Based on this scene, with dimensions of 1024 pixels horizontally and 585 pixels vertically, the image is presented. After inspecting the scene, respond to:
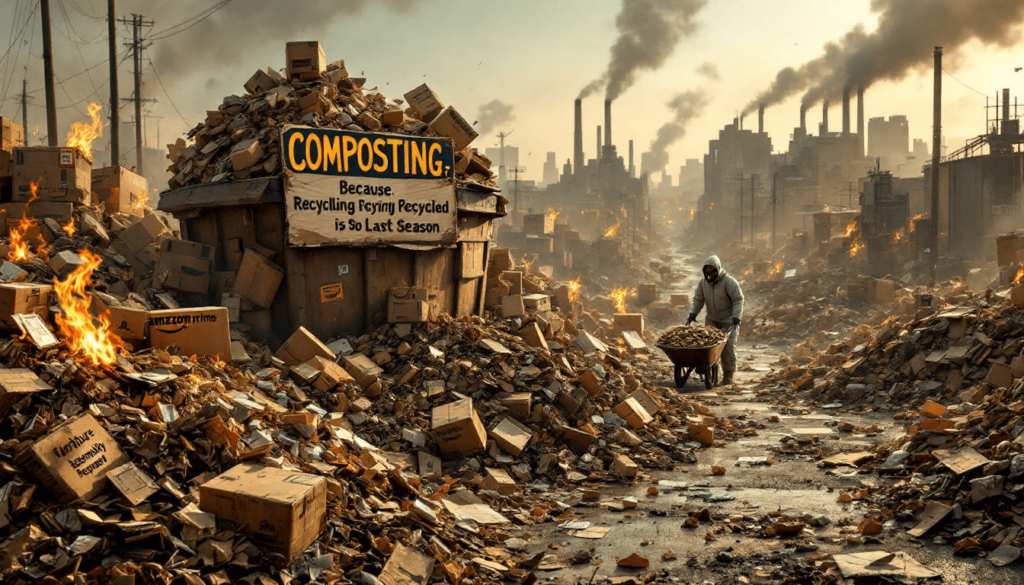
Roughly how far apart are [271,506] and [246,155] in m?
5.53

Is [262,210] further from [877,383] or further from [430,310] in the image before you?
[877,383]

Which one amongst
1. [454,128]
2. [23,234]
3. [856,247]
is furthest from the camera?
[856,247]

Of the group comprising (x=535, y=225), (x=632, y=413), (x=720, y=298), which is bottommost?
(x=632, y=413)

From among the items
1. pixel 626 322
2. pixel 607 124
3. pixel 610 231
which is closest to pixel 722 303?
pixel 626 322

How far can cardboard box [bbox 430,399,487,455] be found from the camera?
23.9 feet

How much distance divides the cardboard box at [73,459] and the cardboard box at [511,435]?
11.6 feet

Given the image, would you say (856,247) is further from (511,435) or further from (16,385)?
(16,385)

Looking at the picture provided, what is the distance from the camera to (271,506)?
176 inches

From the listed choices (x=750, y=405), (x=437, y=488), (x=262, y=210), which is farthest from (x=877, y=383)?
(x=262, y=210)

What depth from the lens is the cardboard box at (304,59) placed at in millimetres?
10094

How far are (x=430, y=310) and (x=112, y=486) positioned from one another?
515cm

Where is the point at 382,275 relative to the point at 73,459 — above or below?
above

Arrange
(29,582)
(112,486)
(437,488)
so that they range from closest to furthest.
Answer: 1. (29,582)
2. (112,486)
3. (437,488)

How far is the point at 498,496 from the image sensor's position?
6746 mm
